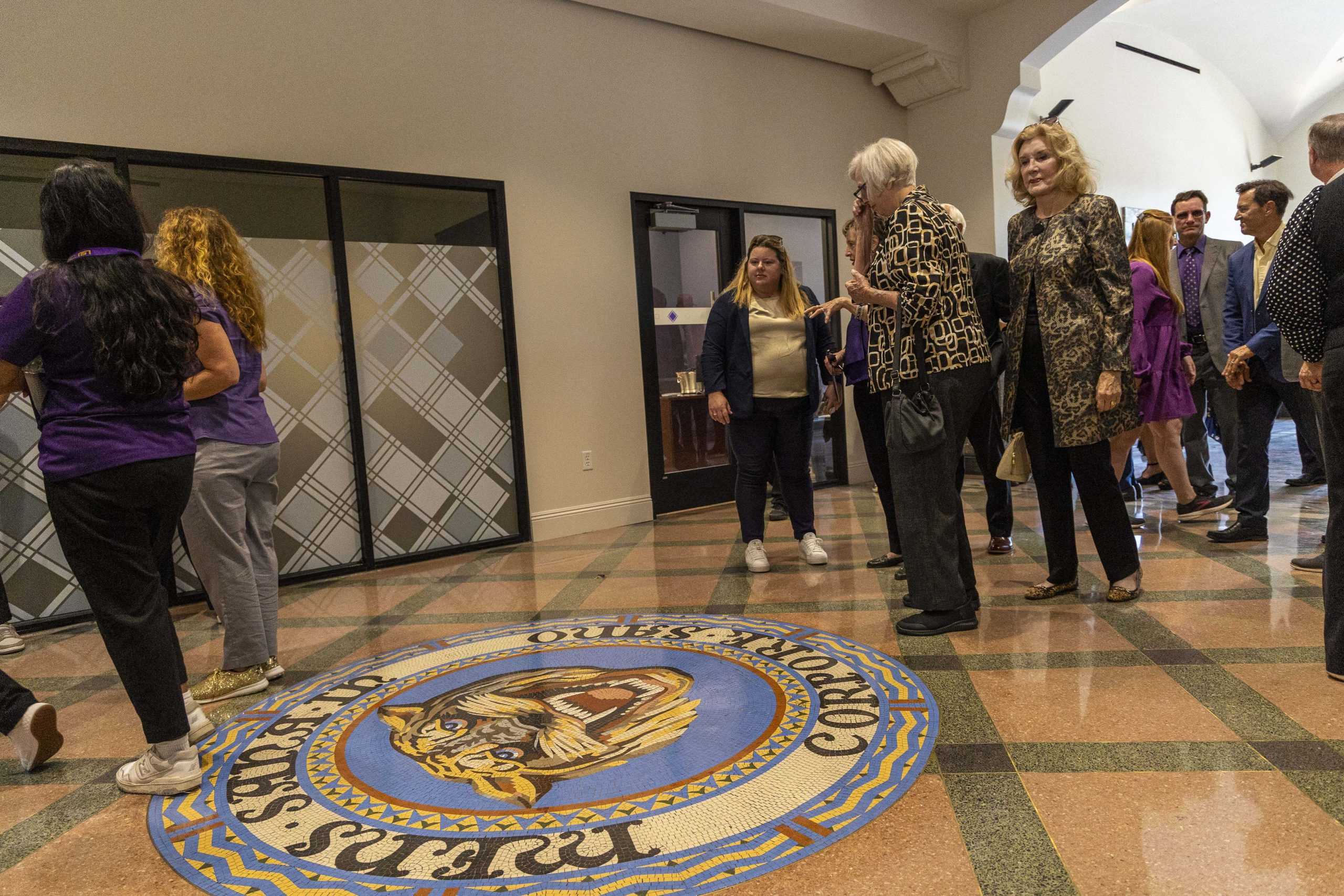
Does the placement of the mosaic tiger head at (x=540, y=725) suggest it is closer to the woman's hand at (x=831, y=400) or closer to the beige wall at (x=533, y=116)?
the woman's hand at (x=831, y=400)

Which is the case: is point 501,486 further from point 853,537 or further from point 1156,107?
point 1156,107

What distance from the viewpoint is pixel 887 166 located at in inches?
103

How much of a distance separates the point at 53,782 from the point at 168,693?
19.3 inches

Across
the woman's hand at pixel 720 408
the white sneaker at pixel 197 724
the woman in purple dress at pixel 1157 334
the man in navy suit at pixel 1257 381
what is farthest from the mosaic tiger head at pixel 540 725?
the man in navy suit at pixel 1257 381

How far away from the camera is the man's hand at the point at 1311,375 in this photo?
2342 mm

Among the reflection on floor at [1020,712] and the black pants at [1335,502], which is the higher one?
the black pants at [1335,502]

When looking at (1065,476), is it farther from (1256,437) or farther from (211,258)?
(211,258)

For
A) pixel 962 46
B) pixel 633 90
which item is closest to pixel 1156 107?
pixel 962 46

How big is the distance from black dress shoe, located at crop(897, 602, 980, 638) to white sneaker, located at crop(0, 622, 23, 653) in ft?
11.0

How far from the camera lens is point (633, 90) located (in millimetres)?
5492

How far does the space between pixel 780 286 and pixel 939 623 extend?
174 cm

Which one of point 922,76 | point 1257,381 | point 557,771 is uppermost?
point 922,76

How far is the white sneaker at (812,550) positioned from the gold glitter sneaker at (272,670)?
218cm

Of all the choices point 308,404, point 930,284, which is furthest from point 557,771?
point 308,404
